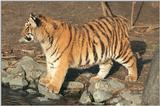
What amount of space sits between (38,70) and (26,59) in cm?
39

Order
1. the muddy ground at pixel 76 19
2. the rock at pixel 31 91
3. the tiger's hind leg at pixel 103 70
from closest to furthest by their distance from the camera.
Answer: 1. the rock at pixel 31 91
2. the tiger's hind leg at pixel 103 70
3. the muddy ground at pixel 76 19

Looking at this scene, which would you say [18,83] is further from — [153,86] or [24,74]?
[153,86]

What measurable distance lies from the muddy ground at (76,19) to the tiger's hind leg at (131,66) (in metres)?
0.21

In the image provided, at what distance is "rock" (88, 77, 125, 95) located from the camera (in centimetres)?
834

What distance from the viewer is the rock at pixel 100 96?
799cm

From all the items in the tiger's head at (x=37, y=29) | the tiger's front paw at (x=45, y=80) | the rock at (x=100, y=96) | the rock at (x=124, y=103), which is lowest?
the rock at (x=124, y=103)

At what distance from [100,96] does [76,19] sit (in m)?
4.62

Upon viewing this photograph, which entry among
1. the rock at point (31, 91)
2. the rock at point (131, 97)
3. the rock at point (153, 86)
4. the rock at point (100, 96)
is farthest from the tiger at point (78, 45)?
the rock at point (153, 86)

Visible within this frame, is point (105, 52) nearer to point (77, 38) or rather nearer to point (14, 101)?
point (77, 38)

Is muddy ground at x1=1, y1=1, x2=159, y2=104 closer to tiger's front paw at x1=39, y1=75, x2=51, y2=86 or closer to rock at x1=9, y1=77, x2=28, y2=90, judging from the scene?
rock at x1=9, y1=77, x2=28, y2=90

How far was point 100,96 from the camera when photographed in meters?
8.00

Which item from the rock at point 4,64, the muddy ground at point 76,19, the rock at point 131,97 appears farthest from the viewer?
the muddy ground at point 76,19

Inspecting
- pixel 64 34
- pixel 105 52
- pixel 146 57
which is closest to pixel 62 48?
pixel 64 34

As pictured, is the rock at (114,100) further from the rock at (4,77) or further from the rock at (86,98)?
the rock at (4,77)
